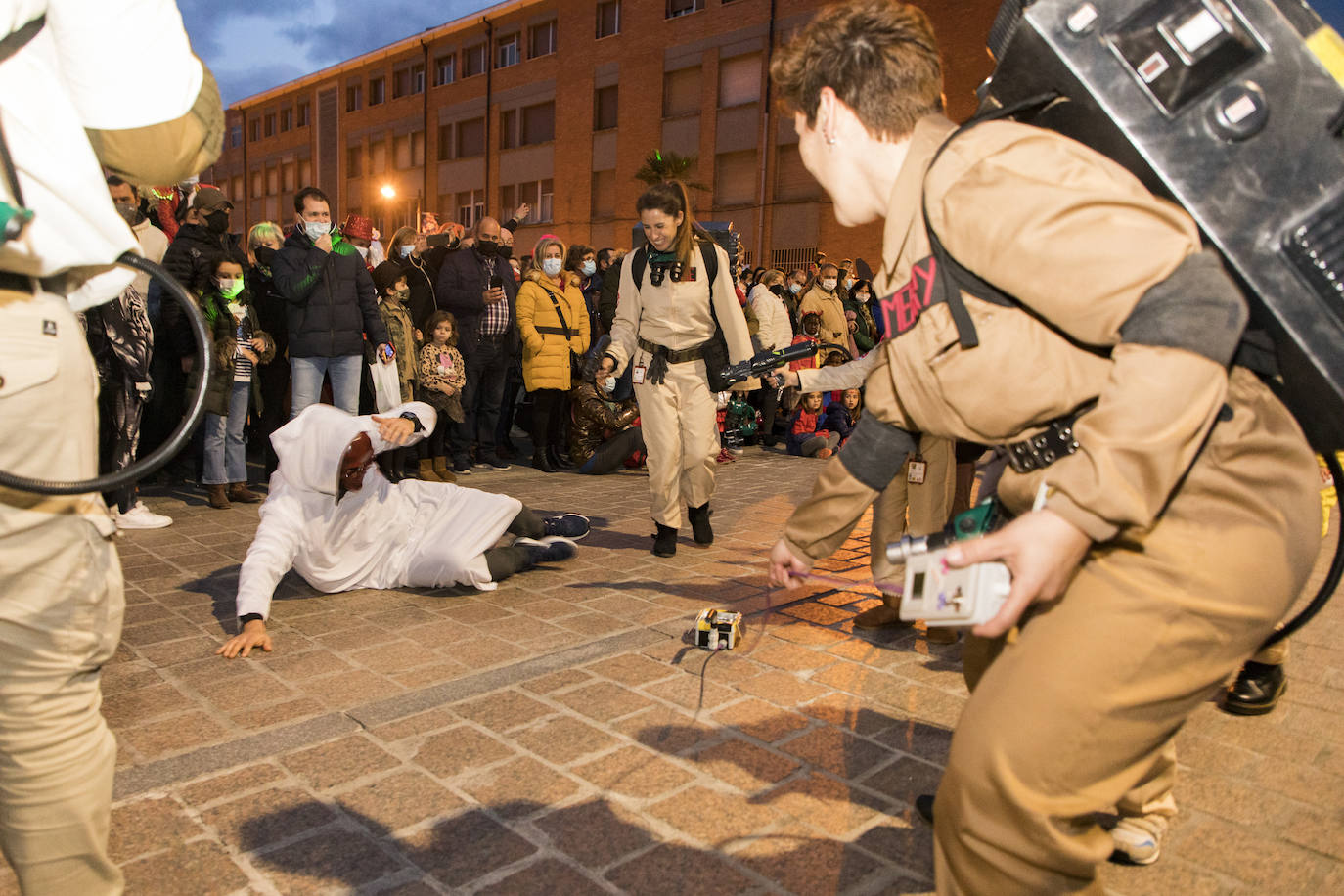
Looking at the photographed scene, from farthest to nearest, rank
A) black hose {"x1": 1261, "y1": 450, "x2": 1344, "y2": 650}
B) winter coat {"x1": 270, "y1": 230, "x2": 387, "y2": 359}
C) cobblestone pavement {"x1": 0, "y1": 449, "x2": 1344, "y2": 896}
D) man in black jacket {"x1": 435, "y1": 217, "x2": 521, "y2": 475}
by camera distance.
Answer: man in black jacket {"x1": 435, "y1": 217, "x2": 521, "y2": 475}
winter coat {"x1": 270, "y1": 230, "x2": 387, "y2": 359}
cobblestone pavement {"x1": 0, "y1": 449, "x2": 1344, "y2": 896}
black hose {"x1": 1261, "y1": 450, "x2": 1344, "y2": 650}

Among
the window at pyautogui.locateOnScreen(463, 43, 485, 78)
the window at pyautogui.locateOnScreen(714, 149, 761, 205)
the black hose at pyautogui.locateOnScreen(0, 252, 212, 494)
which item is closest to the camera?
the black hose at pyautogui.locateOnScreen(0, 252, 212, 494)

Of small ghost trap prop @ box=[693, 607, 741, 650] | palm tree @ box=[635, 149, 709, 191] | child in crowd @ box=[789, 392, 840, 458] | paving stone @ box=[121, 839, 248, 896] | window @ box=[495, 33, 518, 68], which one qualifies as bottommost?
paving stone @ box=[121, 839, 248, 896]

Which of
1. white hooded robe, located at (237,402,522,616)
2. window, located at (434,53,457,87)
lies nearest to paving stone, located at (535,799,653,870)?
white hooded robe, located at (237,402,522,616)

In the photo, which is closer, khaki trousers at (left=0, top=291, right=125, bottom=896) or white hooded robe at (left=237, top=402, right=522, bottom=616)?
khaki trousers at (left=0, top=291, right=125, bottom=896)

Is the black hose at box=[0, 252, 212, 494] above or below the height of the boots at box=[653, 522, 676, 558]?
above

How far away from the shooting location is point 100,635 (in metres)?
1.93

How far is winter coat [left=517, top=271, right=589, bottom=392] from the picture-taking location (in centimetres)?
1016

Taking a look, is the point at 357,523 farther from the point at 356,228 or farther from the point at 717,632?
the point at 356,228

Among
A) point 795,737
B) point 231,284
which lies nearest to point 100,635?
point 795,737

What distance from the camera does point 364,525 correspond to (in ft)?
17.4

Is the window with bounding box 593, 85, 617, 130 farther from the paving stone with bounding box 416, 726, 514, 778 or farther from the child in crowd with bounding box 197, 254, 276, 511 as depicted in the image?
the paving stone with bounding box 416, 726, 514, 778

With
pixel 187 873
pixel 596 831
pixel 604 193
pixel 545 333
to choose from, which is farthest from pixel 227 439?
pixel 604 193

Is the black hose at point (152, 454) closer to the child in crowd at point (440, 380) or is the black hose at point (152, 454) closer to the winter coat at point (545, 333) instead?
the child in crowd at point (440, 380)

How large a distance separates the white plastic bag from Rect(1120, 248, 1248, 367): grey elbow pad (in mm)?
7653
